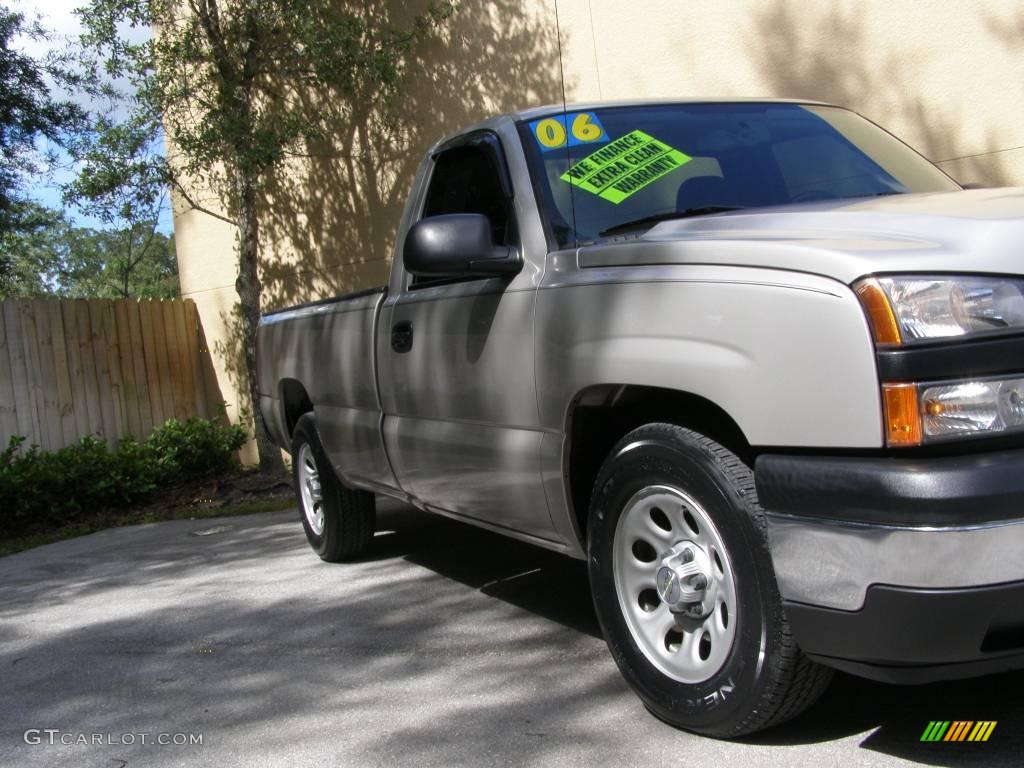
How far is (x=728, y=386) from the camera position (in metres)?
2.90

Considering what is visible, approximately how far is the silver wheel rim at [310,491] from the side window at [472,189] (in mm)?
1986

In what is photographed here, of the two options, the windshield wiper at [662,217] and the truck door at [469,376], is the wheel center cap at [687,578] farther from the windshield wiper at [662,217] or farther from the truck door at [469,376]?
the windshield wiper at [662,217]

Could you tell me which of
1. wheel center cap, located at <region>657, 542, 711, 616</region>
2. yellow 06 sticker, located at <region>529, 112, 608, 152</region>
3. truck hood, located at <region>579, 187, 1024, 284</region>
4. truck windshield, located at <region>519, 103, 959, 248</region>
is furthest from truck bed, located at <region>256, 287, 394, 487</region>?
wheel center cap, located at <region>657, 542, 711, 616</region>

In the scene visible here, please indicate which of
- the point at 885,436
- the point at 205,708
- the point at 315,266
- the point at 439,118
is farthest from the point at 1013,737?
the point at 315,266

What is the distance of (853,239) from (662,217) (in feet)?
3.70

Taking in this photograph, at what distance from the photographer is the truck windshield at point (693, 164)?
13.0 feet

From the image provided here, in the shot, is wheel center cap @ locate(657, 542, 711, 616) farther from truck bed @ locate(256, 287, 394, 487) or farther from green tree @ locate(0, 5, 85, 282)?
Answer: green tree @ locate(0, 5, 85, 282)

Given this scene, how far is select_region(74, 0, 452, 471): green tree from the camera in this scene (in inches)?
392

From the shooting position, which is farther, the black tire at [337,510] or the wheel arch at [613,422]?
the black tire at [337,510]

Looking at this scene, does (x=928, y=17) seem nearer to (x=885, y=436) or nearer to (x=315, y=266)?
(x=885, y=436)

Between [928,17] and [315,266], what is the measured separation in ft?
22.6

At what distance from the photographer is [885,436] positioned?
257 cm

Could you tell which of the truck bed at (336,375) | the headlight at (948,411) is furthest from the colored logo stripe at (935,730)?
the truck bed at (336,375)

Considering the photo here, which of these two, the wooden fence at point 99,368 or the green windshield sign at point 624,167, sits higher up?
the green windshield sign at point 624,167
